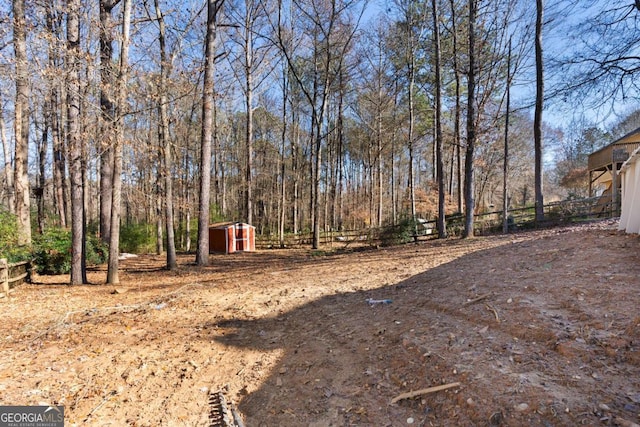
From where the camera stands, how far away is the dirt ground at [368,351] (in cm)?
236

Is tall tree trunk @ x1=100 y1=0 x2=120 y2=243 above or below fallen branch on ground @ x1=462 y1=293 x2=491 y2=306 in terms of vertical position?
above

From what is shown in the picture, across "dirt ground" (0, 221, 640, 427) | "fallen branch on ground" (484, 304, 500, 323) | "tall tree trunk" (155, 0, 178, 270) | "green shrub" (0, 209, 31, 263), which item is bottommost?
"dirt ground" (0, 221, 640, 427)

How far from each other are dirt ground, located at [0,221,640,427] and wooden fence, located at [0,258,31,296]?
1545mm

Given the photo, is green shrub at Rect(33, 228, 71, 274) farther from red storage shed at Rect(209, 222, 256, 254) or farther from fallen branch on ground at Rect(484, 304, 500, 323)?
fallen branch on ground at Rect(484, 304, 500, 323)

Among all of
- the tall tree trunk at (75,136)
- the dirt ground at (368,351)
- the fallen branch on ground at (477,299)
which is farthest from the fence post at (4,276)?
the fallen branch on ground at (477,299)

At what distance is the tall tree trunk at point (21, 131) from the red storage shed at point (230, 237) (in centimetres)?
836

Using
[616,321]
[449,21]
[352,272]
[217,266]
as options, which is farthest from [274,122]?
[616,321]

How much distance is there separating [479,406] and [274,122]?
24.8m

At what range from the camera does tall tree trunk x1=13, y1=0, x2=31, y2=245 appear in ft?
21.8

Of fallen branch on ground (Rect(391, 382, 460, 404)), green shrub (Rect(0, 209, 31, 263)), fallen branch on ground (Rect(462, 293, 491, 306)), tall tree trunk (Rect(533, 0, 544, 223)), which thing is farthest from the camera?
tall tree trunk (Rect(533, 0, 544, 223))

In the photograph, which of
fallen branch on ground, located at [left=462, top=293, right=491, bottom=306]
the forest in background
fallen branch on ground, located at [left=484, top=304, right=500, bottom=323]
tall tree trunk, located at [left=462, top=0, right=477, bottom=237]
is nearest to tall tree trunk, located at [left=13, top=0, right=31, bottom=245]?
the forest in background

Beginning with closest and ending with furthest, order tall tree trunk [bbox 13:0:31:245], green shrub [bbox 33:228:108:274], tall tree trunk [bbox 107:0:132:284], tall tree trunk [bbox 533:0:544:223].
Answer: tall tree trunk [bbox 13:0:31:245], tall tree trunk [bbox 107:0:132:284], green shrub [bbox 33:228:108:274], tall tree trunk [bbox 533:0:544:223]

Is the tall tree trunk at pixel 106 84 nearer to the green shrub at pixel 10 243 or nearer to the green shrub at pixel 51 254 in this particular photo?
the green shrub at pixel 10 243

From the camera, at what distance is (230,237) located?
1791cm
